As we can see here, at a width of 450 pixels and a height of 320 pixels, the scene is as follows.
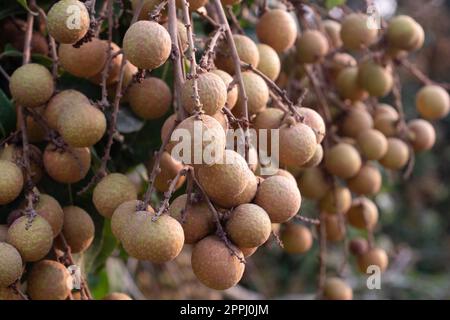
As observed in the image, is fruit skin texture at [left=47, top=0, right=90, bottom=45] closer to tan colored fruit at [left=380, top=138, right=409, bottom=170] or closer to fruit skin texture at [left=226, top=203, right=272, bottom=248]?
fruit skin texture at [left=226, top=203, right=272, bottom=248]

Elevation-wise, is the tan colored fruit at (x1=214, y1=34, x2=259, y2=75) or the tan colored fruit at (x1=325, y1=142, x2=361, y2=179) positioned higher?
the tan colored fruit at (x1=214, y1=34, x2=259, y2=75)

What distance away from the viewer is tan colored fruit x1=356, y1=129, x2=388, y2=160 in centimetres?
114

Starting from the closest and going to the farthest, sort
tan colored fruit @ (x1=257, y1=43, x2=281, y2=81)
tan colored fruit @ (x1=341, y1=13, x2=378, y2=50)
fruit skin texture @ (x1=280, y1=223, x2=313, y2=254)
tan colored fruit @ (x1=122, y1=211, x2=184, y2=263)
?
tan colored fruit @ (x1=122, y1=211, x2=184, y2=263)
tan colored fruit @ (x1=257, y1=43, x2=281, y2=81)
tan colored fruit @ (x1=341, y1=13, x2=378, y2=50)
fruit skin texture @ (x1=280, y1=223, x2=313, y2=254)

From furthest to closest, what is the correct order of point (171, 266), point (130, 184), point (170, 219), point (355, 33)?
point (171, 266) < point (355, 33) < point (130, 184) < point (170, 219)

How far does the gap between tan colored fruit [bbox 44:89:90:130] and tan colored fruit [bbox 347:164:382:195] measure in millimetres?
580

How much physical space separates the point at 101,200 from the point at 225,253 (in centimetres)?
16

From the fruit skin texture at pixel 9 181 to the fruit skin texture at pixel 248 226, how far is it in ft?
0.80

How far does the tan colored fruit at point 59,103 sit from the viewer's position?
77 centimetres

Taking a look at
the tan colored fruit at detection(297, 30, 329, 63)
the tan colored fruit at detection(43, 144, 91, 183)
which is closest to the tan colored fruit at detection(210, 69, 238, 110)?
the tan colored fruit at detection(43, 144, 91, 183)

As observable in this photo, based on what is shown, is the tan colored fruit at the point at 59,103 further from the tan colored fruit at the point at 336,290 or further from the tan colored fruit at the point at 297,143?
the tan colored fruit at the point at 336,290

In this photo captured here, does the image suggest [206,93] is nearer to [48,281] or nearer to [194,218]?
[194,218]
